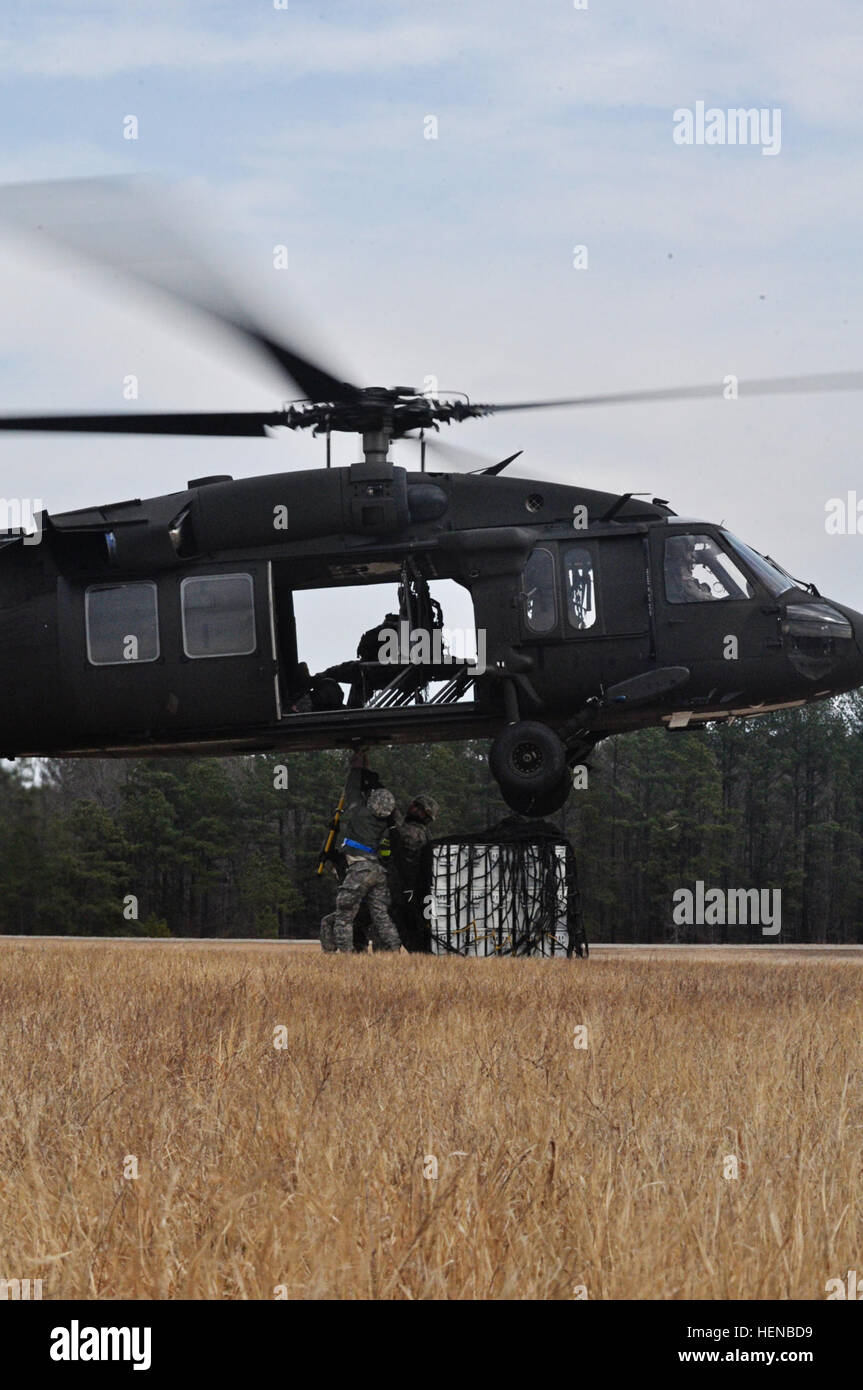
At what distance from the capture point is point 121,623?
1487 centimetres

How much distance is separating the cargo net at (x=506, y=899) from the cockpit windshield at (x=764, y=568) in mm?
3093

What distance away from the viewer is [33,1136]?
13.1 feet

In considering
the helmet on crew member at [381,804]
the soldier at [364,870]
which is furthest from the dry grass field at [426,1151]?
the soldier at [364,870]

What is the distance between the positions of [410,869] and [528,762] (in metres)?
1.73

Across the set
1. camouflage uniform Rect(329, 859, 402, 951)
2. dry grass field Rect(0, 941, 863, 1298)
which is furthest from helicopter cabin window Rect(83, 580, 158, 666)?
dry grass field Rect(0, 941, 863, 1298)

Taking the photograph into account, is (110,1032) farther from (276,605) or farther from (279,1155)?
(276,605)

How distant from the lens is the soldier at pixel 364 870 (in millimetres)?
14023

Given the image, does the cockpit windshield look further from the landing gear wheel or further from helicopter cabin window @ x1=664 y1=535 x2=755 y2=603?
the landing gear wheel

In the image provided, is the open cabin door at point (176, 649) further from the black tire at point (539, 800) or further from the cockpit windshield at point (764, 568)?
the cockpit windshield at point (764, 568)

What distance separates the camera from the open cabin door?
14719 mm

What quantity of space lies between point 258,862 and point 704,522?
42.9 m

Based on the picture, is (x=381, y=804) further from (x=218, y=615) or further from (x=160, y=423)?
(x=160, y=423)

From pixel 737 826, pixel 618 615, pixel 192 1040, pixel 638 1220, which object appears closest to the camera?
pixel 638 1220
